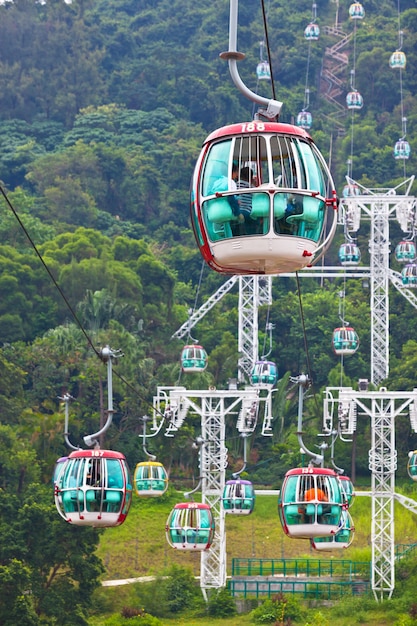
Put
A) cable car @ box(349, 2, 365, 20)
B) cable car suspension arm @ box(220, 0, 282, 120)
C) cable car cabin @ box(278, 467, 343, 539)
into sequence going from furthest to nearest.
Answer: cable car @ box(349, 2, 365, 20) → cable car cabin @ box(278, 467, 343, 539) → cable car suspension arm @ box(220, 0, 282, 120)

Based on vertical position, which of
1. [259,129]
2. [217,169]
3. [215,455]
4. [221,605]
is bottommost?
[221,605]

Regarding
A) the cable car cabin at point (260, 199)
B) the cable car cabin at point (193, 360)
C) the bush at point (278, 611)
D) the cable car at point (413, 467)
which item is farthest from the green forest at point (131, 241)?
the cable car cabin at point (260, 199)

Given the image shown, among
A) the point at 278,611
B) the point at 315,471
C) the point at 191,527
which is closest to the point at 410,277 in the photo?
the point at 278,611

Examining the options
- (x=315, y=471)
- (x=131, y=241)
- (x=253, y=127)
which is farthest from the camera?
(x=131, y=241)

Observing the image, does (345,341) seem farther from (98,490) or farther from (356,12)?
(356,12)

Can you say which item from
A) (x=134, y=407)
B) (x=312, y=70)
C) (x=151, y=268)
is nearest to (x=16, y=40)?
(x=312, y=70)

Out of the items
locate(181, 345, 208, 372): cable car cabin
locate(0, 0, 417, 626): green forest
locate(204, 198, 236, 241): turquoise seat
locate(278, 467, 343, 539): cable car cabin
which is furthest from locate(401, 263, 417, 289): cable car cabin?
locate(204, 198, 236, 241): turquoise seat

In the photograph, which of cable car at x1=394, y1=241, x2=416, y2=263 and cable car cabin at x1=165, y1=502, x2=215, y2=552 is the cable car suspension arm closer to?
cable car cabin at x1=165, y1=502, x2=215, y2=552
